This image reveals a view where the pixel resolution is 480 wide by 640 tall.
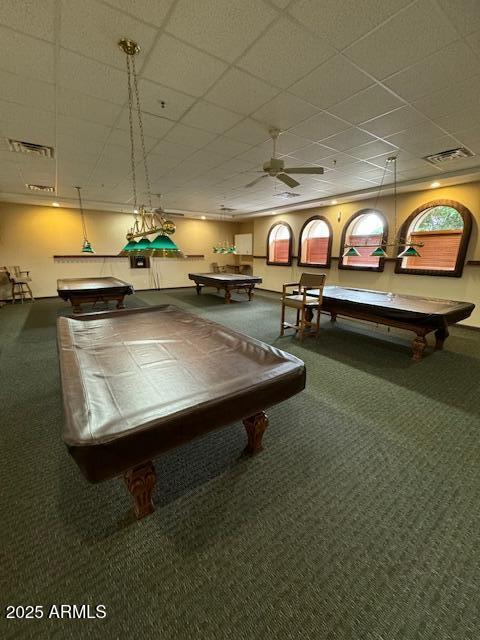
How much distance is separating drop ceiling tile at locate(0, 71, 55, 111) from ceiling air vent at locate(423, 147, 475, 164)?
4.85m

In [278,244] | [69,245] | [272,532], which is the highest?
[278,244]

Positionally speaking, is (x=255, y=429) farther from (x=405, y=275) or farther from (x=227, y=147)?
(x=405, y=275)

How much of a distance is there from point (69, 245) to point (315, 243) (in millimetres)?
7700

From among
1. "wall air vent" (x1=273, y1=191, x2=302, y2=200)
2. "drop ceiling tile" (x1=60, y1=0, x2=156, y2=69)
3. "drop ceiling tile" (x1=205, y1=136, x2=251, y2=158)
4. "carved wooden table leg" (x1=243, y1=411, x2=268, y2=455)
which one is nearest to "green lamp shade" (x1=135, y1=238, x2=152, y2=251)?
"drop ceiling tile" (x1=60, y1=0, x2=156, y2=69)

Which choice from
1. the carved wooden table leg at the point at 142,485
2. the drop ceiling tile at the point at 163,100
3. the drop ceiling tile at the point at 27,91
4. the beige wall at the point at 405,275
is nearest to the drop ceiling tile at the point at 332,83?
the drop ceiling tile at the point at 163,100

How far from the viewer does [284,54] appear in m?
1.93

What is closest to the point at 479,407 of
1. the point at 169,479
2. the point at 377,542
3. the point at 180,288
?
the point at 377,542

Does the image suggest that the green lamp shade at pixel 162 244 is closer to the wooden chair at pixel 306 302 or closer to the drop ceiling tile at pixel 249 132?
the drop ceiling tile at pixel 249 132

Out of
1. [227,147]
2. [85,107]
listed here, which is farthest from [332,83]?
[85,107]

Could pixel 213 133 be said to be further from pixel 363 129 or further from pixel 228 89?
pixel 363 129

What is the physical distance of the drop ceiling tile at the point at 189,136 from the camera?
3121mm

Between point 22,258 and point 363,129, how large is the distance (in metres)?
8.86

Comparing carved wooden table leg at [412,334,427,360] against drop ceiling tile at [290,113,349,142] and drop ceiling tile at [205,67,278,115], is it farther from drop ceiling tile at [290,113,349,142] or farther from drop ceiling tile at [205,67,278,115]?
drop ceiling tile at [205,67,278,115]

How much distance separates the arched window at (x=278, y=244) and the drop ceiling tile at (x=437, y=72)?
6570mm
